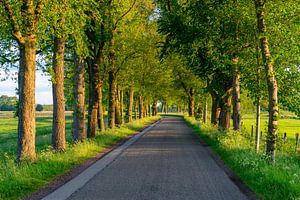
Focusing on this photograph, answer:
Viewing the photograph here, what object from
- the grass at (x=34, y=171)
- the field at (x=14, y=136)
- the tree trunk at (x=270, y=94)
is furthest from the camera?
the field at (x=14, y=136)

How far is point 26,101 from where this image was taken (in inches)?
504

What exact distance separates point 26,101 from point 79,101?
24.8 feet

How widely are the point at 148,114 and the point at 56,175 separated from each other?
7950cm

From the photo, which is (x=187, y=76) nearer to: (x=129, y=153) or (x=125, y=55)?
(x=125, y=55)

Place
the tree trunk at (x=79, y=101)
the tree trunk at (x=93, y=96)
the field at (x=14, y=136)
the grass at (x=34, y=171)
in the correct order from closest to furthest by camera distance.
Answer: the grass at (x=34, y=171) → the tree trunk at (x=79, y=101) → the tree trunk at (x=93, y=96) → the field at (x=14, y=136)

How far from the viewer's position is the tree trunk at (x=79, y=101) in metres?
20.2

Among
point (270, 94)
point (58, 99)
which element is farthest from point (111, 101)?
point (270, 94)

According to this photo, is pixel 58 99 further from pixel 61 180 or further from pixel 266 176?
pixel 266 176

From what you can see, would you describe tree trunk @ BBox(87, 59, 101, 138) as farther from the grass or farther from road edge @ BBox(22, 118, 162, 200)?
road edge @ BBox(22, 118, 162, 200)

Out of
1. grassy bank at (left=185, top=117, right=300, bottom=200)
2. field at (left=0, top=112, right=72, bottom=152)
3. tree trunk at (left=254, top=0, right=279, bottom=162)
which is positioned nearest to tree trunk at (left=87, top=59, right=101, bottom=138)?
field at (left=0, top=112, right=72, bottom=152)

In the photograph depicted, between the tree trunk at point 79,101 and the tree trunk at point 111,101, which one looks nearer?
the tree trunk at point 79,101

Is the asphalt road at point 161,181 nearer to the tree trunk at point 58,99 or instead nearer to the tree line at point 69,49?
the tree trunk at point 58,99

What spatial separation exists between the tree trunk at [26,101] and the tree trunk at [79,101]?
23.8 feet

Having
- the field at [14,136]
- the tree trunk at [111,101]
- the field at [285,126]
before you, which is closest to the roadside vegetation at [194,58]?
the field at [285,126]
